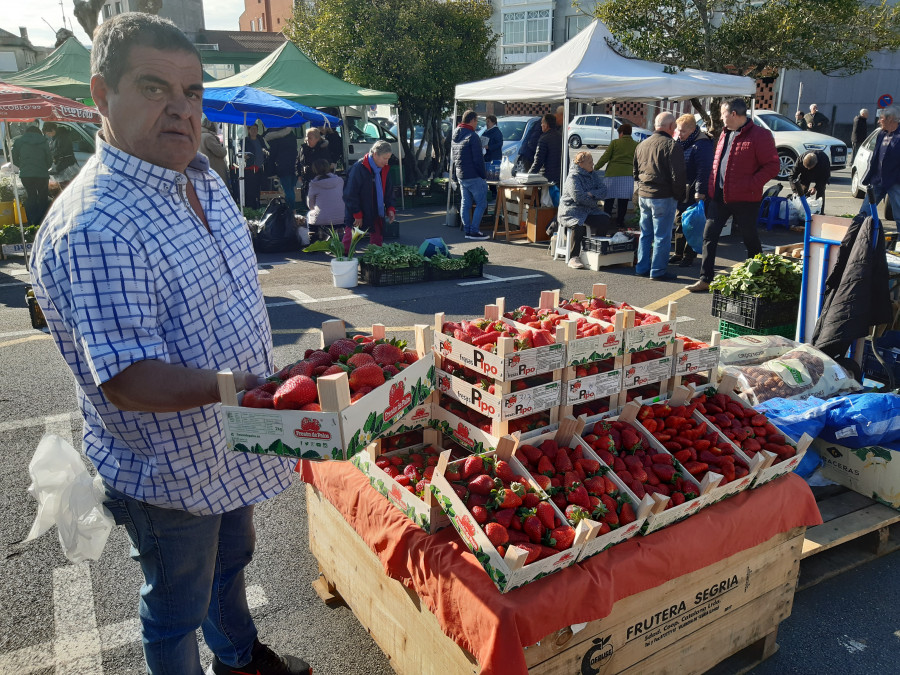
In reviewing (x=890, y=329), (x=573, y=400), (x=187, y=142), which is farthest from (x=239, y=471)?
(x=890, y=329)

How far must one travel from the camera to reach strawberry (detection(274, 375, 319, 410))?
1846 millimetres

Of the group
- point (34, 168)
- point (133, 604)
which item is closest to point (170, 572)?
point (133, 604)

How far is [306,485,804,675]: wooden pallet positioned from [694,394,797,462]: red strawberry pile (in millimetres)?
351

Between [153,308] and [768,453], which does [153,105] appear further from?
[768,453]

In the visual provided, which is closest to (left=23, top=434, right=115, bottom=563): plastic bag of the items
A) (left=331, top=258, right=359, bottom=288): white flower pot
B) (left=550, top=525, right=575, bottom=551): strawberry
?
(left=550, top=525, right=575, bottom=551): strawberry

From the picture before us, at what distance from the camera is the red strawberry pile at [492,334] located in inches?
117

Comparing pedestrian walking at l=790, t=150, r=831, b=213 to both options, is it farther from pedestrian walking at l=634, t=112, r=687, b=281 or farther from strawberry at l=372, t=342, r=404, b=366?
strawberry at l=372, t=342, r=404, b=366

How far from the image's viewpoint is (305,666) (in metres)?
2.69

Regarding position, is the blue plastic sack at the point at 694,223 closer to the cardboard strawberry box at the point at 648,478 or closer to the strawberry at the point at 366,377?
the cardboard strawberry box at the point at 648,478

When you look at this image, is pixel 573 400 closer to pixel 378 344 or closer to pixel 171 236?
pixel 378 344

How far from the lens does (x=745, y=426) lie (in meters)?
3.16

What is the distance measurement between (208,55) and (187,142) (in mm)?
32438

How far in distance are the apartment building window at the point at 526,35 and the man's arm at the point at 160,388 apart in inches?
Answer: 1595

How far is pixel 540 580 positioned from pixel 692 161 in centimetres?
883
